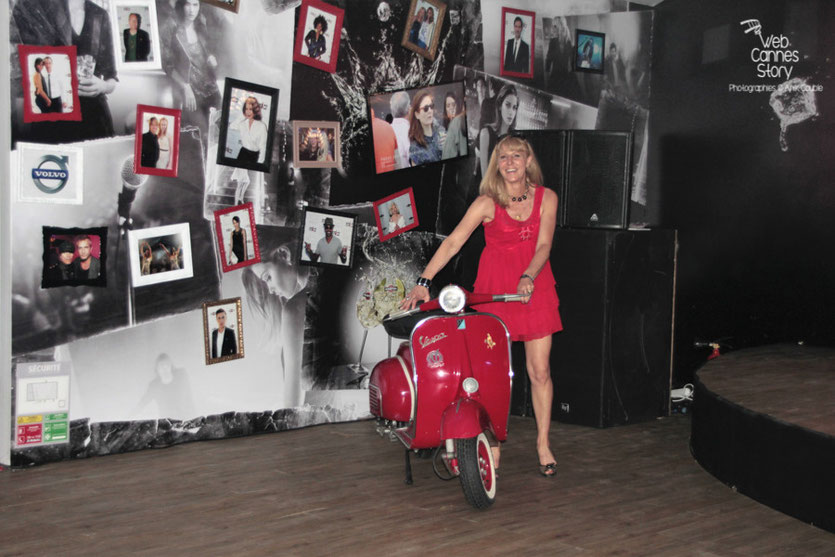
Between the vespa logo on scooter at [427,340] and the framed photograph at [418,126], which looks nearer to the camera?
the vespa logo on scooter at [427,340]

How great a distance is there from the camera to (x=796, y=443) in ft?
9.50

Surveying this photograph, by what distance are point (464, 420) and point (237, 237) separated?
5.24ft

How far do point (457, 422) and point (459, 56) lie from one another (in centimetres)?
243

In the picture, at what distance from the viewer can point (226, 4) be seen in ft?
12.7

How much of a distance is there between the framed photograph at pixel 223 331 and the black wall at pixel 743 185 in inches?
96.5

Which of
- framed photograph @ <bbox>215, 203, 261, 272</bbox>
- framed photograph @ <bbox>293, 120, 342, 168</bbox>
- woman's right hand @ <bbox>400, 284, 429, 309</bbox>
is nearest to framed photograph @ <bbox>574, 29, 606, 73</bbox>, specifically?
framed photograph @ <bbox>293, 120, 342, 168</bbox>

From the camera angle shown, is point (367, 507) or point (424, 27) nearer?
point (367, 507)

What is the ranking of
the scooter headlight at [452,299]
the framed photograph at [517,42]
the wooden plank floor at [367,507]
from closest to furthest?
the wooden plank floor at [367,507], the scooter headlight at [452,299], the framed photograph at [517,42]

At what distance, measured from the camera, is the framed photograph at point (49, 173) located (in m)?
3.44

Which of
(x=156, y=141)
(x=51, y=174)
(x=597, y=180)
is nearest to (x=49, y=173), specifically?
(x=51, y=174)

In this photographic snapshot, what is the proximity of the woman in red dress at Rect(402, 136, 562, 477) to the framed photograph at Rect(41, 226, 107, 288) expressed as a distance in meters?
1.44

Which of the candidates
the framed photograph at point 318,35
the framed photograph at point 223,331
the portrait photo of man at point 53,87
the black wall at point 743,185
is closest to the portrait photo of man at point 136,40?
the portrait photo of man at point 53,87

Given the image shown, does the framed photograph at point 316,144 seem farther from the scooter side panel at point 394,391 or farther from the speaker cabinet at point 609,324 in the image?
the scooter side panel at point 394,391

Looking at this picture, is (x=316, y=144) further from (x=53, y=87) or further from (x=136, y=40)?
(x=53, y=87)
